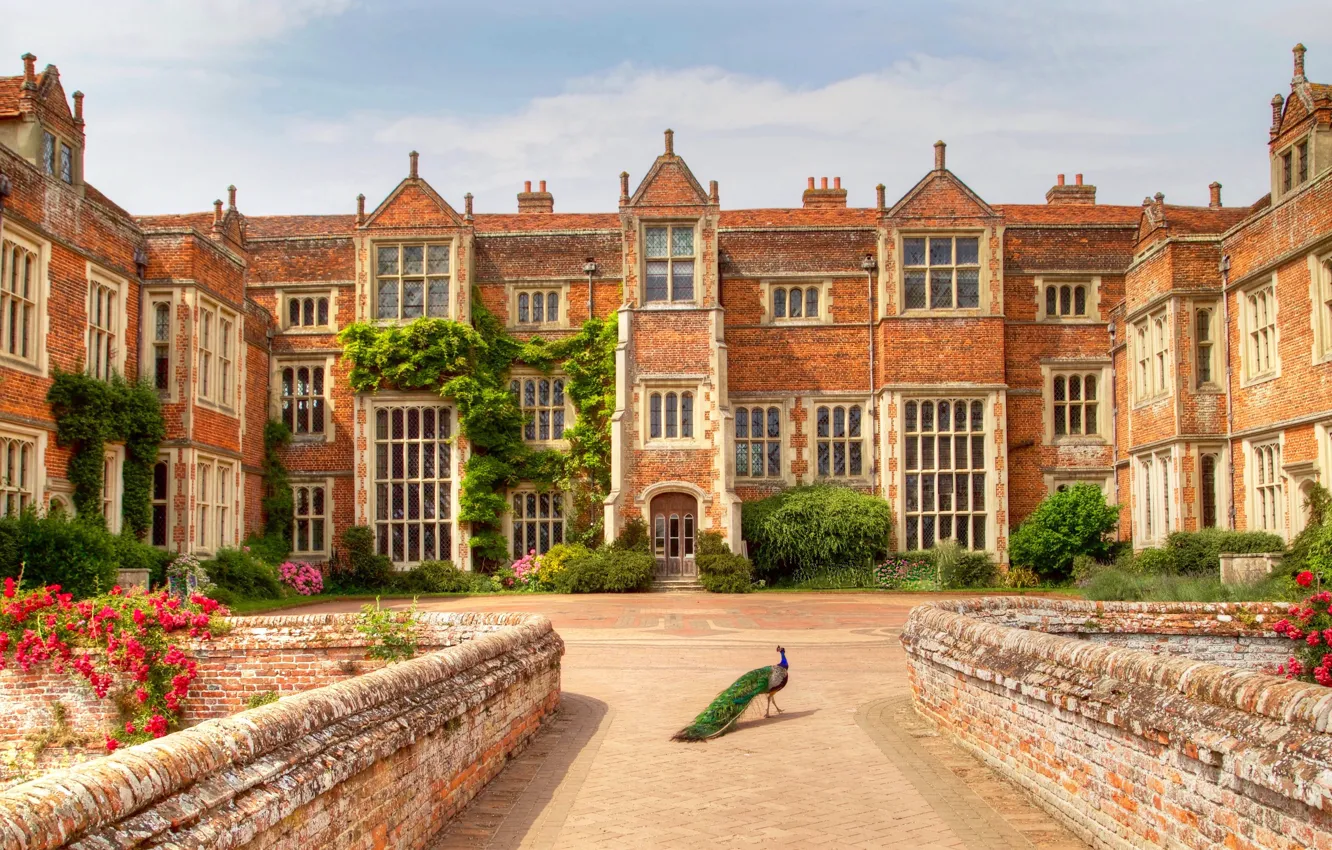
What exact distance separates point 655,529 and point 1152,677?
904 inches

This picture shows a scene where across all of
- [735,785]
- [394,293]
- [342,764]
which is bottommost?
[735,785]

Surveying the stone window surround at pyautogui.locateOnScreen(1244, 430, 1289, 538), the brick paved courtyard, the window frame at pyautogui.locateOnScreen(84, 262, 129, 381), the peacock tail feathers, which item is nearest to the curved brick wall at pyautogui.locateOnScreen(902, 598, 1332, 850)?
the brick paved courtyard

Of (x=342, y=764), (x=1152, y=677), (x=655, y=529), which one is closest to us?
(x=342, y=764)

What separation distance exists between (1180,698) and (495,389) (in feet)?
82.5

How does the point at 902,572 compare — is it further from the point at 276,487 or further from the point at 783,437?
the point at 276,487

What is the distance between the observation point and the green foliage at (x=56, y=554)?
1745cm

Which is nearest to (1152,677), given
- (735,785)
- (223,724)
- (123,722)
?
(735,785)

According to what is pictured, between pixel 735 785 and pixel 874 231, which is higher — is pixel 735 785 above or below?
below

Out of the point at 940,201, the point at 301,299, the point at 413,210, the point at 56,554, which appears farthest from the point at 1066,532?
the point at 56,554

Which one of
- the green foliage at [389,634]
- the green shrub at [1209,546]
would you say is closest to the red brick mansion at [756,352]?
the green shrub at [1209,546]

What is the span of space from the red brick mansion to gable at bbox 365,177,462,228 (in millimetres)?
55

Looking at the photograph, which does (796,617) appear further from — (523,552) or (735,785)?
(735,785)

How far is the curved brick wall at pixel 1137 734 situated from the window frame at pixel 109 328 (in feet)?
52.7

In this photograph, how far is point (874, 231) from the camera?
1227 inches
